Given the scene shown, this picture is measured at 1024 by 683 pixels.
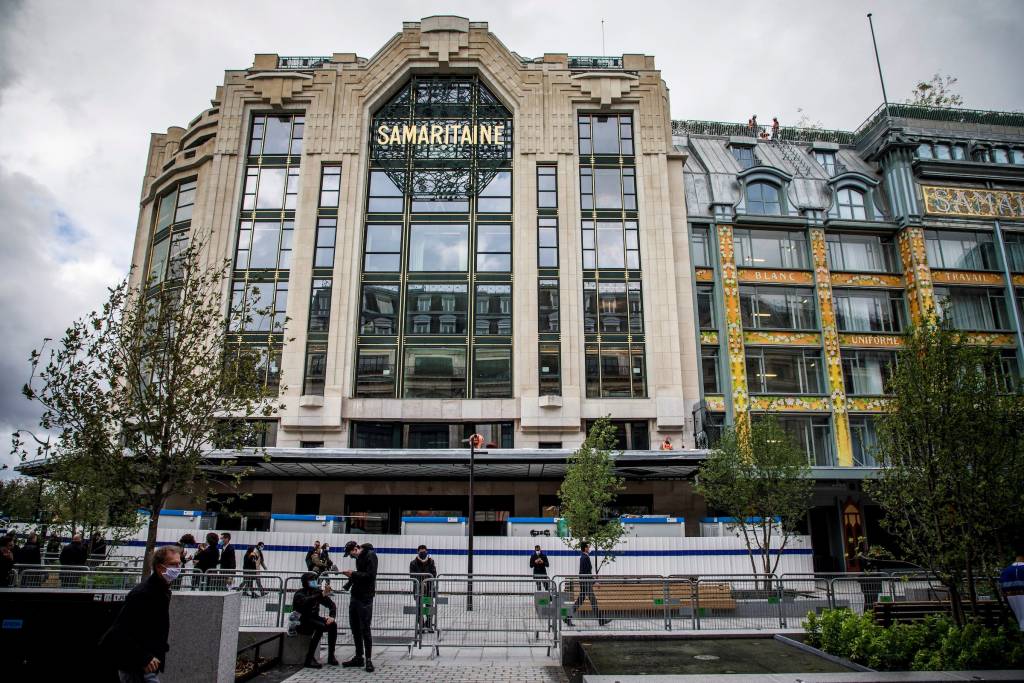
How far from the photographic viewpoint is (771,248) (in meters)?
37.1

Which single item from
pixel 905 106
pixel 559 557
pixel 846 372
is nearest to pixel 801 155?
pixel 905 106

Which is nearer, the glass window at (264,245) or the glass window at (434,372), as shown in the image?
the glass window at (434,372)

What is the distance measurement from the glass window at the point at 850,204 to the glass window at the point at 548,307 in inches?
681

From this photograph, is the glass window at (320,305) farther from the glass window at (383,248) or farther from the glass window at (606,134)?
the glass window at (606,134)

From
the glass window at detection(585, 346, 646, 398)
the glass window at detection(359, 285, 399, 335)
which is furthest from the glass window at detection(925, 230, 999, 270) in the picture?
the glass window at detection(359, 285, 399, 335)

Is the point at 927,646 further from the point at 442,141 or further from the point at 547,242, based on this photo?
the point at 442,141

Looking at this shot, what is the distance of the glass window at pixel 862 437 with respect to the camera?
3375 centimetres

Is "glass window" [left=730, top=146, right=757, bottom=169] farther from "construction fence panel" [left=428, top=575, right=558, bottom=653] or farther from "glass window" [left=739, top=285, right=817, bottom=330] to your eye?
"construction fence panel" [left=428, top=575, right=558, bottom=653]

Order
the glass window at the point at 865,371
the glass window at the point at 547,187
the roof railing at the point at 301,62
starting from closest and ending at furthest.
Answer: the glass window at the point at 865,371, the glass window at the point at 547,187, the roof railing at the point at 301,62

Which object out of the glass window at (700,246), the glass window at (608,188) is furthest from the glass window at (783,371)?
the glass window at (608,188)

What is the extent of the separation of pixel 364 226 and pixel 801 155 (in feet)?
88.0

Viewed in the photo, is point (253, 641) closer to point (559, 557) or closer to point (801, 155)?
point (559, 557)

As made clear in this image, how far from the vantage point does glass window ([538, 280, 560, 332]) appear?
3494 cm

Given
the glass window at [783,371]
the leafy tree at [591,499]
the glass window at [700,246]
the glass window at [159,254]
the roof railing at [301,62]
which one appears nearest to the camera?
the leafy tree at [591,499]
